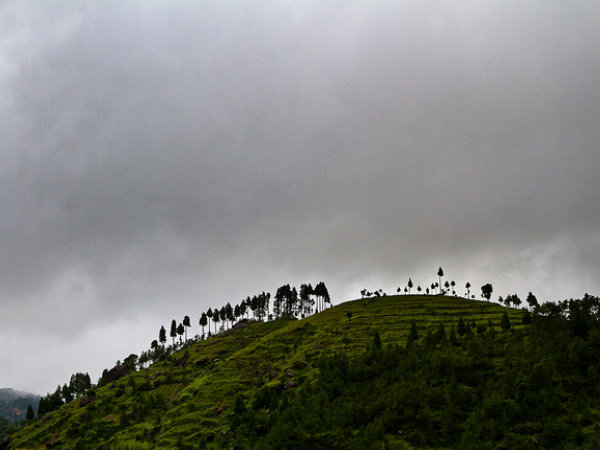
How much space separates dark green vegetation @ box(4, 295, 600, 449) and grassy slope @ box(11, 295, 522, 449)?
0.49 m

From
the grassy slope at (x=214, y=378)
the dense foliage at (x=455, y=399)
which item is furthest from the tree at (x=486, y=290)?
the dense foliage at (x=455, y=399)

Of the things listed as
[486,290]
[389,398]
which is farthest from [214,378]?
[486,290]

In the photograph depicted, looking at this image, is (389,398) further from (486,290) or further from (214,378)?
(486,290)

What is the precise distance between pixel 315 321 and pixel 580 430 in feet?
327

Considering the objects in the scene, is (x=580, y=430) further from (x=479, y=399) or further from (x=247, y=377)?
(x=247, y=377)

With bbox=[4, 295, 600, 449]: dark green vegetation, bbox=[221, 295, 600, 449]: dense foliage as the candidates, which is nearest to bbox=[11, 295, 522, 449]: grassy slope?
bbox=[4, 295, 600, 449]: dark green vegetation

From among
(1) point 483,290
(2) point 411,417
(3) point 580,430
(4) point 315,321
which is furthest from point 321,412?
(1) point 483,290

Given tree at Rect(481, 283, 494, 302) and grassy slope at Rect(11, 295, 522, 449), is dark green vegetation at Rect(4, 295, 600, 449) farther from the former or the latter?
tree at Rect(481, 283, 494, 302)

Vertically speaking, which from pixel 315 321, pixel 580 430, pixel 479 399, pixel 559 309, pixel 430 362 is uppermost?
pixel 315 321

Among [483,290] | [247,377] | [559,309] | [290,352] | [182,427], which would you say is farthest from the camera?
[483,290]

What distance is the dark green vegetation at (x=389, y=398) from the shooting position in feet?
134

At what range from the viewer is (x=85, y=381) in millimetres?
180875

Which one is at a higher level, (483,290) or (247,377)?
(483,290)

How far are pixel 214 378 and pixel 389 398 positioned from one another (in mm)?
56176
